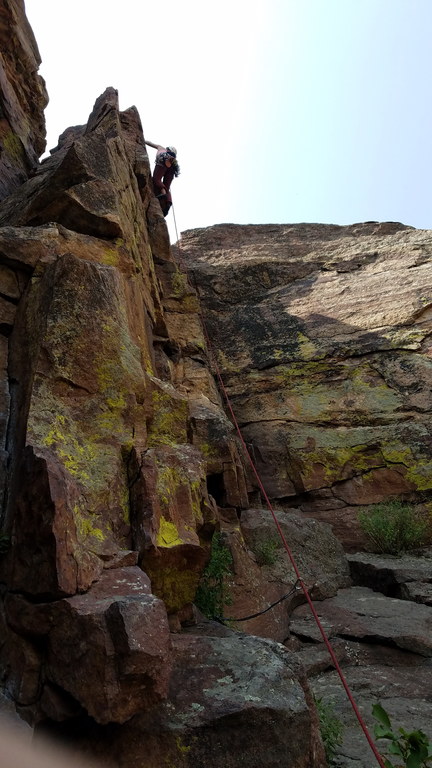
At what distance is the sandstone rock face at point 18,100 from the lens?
430 inches

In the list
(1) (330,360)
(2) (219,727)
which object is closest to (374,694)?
(2) (219,727)

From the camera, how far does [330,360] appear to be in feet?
37.0

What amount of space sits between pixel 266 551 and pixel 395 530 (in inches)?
97.1

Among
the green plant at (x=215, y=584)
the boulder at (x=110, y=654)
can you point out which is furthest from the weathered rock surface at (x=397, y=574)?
the boulder at (x=110, y=654)

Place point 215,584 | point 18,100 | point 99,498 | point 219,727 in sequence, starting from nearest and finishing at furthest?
point 219,727, point 99,498, point 215,584, point 18,100

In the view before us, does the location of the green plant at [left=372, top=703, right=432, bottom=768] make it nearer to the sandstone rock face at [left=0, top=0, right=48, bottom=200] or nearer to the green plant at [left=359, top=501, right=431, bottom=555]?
the green plant at [left=359, top=501, right=431, bottom=555]

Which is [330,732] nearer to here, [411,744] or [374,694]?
[411,744]

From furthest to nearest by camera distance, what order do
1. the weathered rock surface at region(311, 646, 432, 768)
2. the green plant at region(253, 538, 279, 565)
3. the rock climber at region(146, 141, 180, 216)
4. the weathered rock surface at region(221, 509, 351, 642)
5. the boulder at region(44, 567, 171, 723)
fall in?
the rock climber at region(146, 141, 180, 216) → the green plant at region(253, 538, 279, 565) → the weathered rock surface at region(221, 509, 351, 642) → the weathered rock surface at region(311, 646, 432, 768) → the boulder at region(44, 567, 171, 723)

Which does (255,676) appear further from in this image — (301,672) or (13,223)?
(13,223)

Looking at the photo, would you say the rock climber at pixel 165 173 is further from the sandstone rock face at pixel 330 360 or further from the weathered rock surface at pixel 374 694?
the weathered rock surface at pixel 374 694

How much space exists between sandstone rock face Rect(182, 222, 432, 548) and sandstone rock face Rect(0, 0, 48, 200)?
5.22m

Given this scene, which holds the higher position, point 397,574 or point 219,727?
point 397,574

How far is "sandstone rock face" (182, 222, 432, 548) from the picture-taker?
935cm

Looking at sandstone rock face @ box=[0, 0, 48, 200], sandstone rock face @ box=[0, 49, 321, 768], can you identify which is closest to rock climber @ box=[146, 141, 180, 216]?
sandstone rock face @ box=[0, 0, 48, 200]
